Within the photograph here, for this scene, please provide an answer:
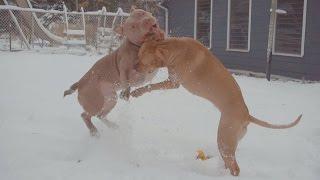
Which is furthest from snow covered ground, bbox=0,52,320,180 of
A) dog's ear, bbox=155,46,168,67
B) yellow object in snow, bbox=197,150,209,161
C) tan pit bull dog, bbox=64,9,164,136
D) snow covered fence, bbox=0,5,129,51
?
snow covered fence, bbox=0,5,129,51

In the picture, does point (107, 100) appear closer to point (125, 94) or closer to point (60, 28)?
point (125, 94)

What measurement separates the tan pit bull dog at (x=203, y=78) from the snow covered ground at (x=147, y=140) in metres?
0.42

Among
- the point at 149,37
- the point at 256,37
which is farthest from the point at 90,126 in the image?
the point at 256,37

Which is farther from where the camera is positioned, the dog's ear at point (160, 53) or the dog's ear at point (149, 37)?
the dog's ear at point (149, 37)

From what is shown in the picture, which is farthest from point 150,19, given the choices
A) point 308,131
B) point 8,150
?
point 308,131

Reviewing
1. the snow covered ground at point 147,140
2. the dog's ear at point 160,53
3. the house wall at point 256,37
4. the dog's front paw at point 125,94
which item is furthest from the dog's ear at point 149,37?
the house wall at point 256,37

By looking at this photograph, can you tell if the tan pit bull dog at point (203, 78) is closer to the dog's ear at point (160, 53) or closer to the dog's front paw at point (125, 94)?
the dog's ear at point (160, 53)

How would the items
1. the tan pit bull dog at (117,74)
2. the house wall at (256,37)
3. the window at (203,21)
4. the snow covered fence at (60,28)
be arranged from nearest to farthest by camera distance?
1. the tan pit bull dog at (117,74)
2. the house wall at (256,37)
3. the window at (203,21)
4. the snow covered fence at (60,28)

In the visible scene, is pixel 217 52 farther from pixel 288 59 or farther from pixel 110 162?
pixel 110 162

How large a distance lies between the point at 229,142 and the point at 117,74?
1.59m

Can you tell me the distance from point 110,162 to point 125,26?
4.82 feet

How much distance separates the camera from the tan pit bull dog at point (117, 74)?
4176 mm

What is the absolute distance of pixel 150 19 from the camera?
13.5 ft

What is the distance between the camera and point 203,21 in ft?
45.8
